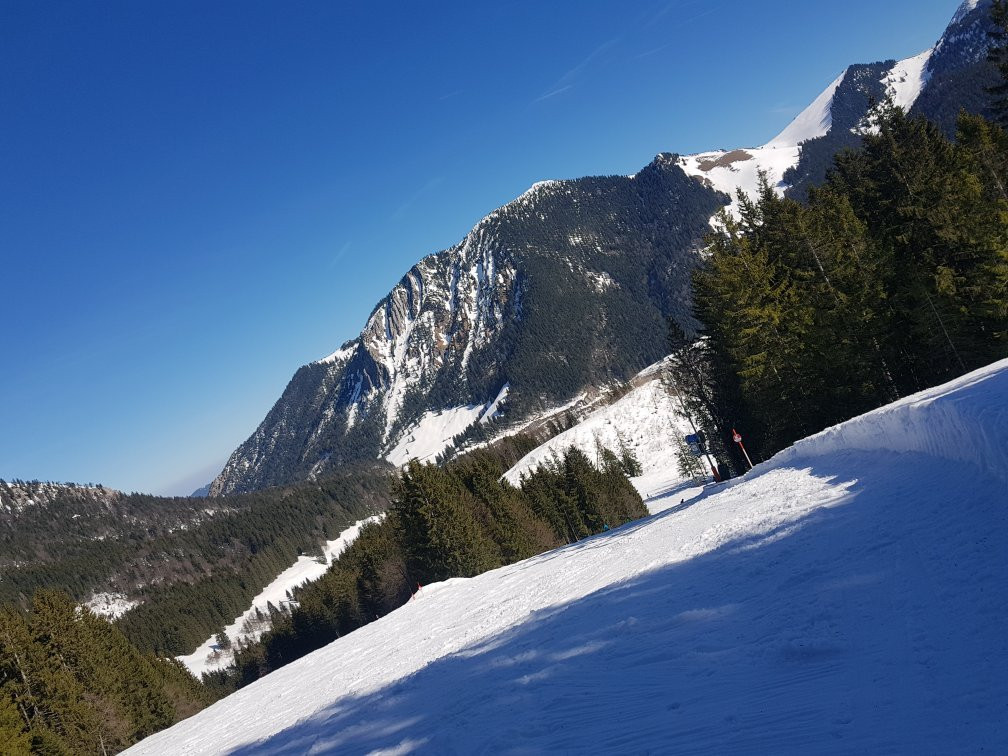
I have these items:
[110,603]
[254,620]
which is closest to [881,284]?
[254,620]

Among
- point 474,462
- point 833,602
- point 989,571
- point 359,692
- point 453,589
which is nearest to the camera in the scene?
point 989,571

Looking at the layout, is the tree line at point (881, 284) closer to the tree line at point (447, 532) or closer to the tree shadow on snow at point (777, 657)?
the tree shadow on snow at point (777, 657)

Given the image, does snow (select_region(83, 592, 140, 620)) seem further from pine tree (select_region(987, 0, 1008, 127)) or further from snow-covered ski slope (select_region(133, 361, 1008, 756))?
pine tree (select_region(987, 0, 1008, 127))

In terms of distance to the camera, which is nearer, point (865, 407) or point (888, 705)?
point (888, 705)

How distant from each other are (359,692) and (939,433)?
15.6 m

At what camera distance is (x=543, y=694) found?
365 inches

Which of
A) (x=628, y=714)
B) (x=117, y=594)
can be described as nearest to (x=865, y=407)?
(x=628, y=714)

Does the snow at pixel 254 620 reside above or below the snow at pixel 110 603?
below

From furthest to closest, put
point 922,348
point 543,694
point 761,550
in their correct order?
point 922,348 < point 761,550 < point 543,694

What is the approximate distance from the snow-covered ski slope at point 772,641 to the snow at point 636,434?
95.2m

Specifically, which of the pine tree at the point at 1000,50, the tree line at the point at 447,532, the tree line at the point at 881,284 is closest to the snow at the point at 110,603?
the tree line at the point at 447,532

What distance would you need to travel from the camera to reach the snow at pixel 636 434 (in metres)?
120

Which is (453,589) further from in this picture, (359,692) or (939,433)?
(939,433)

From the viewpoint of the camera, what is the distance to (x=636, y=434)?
13525cm
